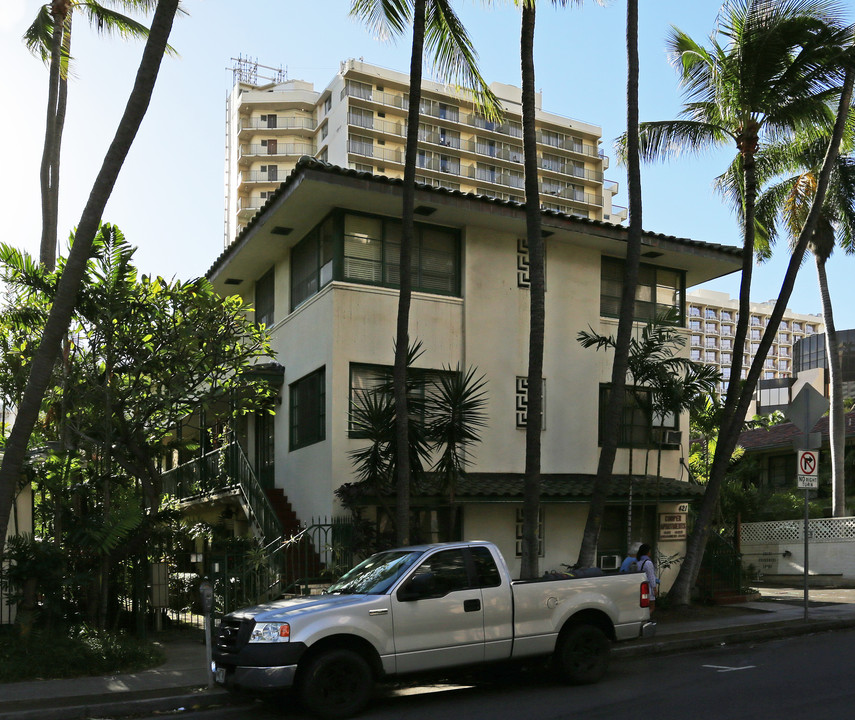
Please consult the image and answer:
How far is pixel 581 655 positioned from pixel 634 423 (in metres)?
10.3

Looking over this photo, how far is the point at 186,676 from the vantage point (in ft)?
36.2

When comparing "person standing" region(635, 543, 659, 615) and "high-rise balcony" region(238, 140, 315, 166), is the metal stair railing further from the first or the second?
"high-rise balcony" region(238, 140, 315, 166)

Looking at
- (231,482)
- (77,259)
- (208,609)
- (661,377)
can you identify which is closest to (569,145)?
(661,377)

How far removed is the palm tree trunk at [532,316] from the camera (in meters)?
13.9

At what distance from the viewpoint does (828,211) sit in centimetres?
2766

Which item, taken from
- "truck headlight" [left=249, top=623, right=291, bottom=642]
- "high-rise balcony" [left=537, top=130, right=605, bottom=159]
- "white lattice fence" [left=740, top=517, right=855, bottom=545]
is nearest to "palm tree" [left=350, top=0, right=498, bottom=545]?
"truck headlight" [left=249, top=623, right=291, bottom=642]

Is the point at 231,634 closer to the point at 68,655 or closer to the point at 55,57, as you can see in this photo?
the point at 68,655

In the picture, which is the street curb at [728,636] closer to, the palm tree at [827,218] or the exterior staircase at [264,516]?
the exterior staircase at [264,516]

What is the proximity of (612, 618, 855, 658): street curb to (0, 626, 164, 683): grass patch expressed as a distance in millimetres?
6362

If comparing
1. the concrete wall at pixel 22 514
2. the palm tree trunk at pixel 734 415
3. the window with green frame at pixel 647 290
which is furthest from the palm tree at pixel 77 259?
the window with green frame at pixel 647 290

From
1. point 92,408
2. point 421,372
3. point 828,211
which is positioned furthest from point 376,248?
point 828,211

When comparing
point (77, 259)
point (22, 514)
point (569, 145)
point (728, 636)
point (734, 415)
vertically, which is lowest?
point (728, 636)

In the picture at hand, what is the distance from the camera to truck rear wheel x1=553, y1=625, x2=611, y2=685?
34.1 ft

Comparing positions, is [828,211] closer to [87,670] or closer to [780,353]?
[87,670]
